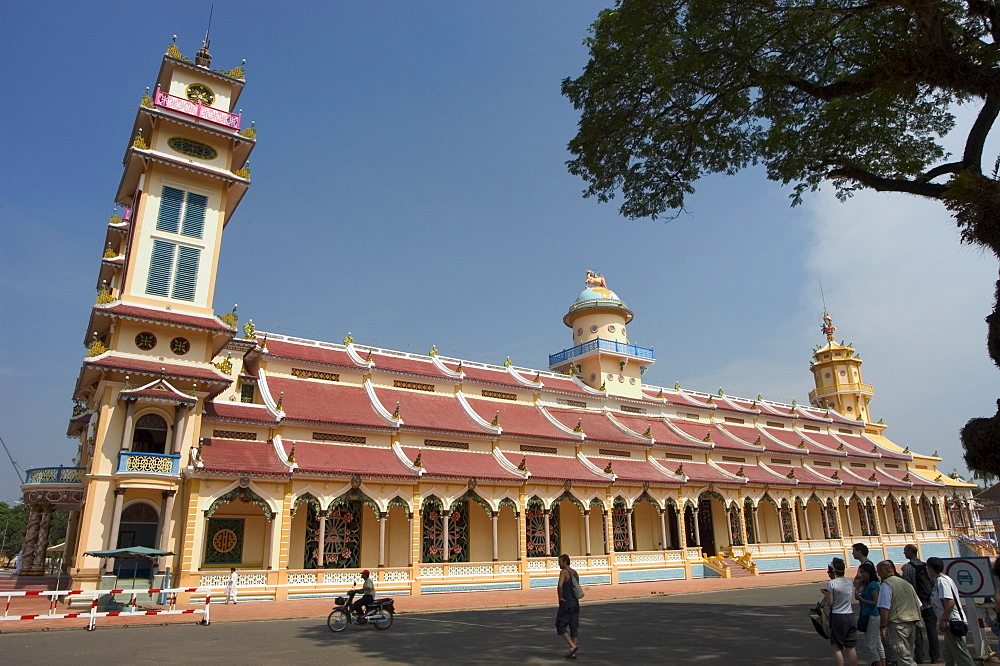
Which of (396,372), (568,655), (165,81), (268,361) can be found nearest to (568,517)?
(396,372)

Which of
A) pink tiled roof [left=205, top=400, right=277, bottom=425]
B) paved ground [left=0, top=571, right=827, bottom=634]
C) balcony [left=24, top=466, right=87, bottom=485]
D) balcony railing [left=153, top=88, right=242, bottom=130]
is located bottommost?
paved ground [left=0, top=571, right=827, bottom=634]

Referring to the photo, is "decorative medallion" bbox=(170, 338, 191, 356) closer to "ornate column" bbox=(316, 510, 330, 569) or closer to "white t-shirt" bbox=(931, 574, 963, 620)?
"ornate column" bbox=(316, 510, 330, 569)

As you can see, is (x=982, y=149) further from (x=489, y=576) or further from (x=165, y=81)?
(x=165, y=81)

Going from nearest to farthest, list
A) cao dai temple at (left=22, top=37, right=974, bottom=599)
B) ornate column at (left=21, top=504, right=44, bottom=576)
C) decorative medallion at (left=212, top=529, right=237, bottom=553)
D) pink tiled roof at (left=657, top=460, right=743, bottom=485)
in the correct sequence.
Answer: cao dai temple at (left=22, top=37, right=974, bottom=599) → decorative medallion at (left=212, top=529, right=237, bottom=553) → ornate column at (left=21, top=504, right=44, bottom=576) → pink tiled roof at (left=657, top=460, right=743, bottom=485)

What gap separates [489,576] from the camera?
25641 millimetres

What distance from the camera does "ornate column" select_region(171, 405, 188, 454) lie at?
70.2 feet

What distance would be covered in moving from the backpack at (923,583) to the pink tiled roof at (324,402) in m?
20.6

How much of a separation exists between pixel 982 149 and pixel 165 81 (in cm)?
2855

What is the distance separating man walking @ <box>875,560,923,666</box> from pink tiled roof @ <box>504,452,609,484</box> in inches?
809

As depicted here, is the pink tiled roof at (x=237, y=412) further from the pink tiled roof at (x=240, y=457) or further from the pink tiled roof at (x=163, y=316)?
the pink tiled roof at (x=163, y=316)

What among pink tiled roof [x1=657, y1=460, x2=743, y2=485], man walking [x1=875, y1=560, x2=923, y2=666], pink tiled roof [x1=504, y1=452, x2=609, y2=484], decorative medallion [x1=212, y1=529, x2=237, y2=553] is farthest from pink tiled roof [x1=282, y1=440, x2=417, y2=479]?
man walking [x1=875, y1=560, x2=923, y2=666]

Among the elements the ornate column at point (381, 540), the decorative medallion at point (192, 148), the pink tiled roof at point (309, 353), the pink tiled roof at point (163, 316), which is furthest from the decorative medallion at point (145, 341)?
the ornate column at point (381, 540)

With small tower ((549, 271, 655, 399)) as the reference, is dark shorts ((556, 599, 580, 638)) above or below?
below

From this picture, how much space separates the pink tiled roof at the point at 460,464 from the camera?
26.3m
